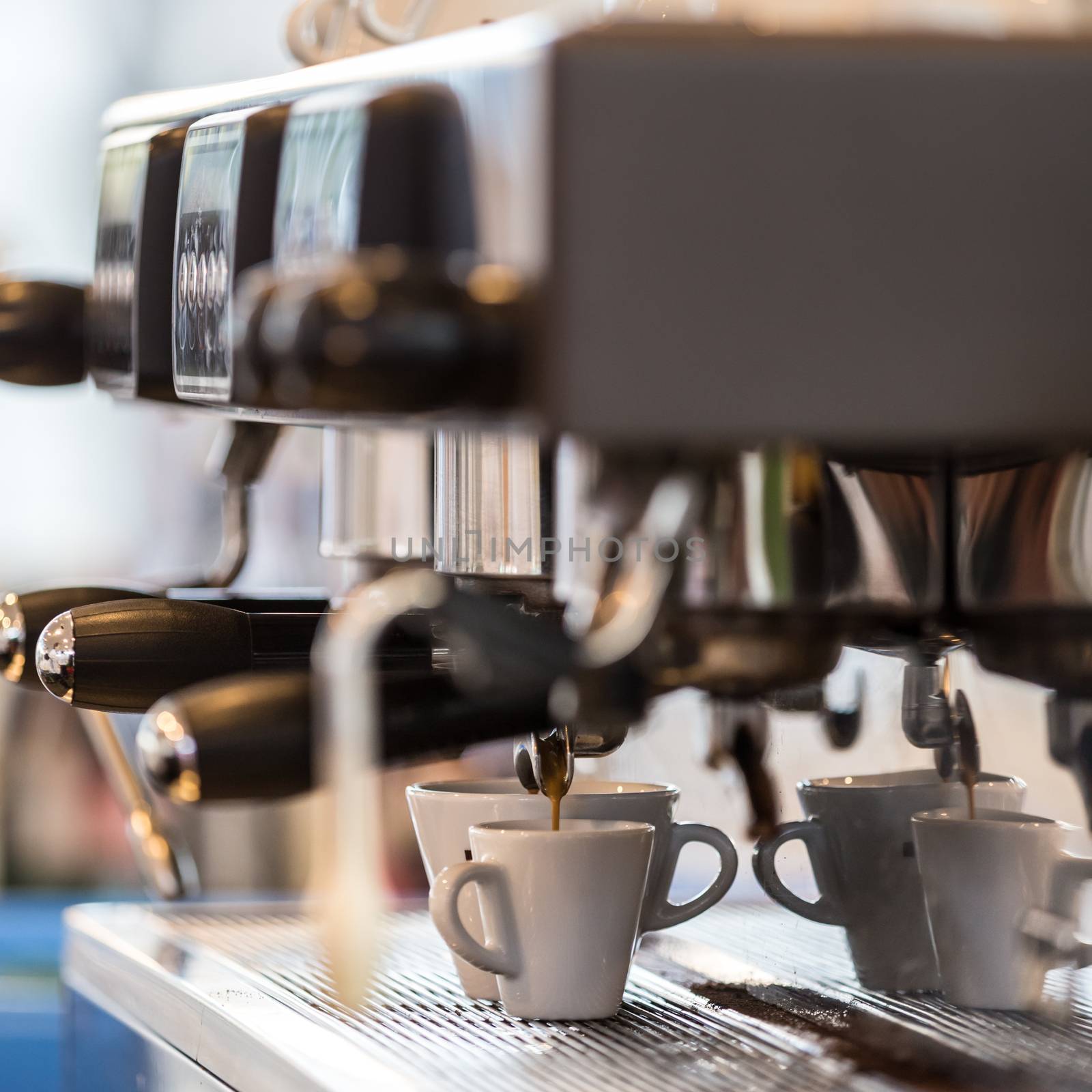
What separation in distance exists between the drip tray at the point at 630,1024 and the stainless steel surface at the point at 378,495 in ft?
0.48

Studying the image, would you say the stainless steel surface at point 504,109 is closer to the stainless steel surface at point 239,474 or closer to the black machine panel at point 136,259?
the black machine panel at point 136,259

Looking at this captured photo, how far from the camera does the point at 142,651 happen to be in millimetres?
444

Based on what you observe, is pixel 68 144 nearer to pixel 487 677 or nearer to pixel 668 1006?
pixel 668 1006

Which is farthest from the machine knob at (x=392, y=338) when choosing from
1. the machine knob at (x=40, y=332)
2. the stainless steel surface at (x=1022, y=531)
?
the machine knob at (x=40, y=332)

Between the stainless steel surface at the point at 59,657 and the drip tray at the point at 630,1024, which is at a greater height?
the stainless steel surface at the point at 59,657

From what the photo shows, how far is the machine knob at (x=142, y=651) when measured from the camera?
44cm

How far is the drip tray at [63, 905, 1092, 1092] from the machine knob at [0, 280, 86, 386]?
0.68ft

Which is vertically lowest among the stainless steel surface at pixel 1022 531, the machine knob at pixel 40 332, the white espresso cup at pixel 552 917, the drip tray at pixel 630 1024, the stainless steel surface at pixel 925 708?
the drip tray at pixel 630 1024

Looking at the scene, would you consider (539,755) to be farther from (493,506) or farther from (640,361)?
(640,361)

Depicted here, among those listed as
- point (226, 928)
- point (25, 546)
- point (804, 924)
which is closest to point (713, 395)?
point (804, 924)

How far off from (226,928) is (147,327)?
294 mm

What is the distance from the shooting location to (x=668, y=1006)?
53cm

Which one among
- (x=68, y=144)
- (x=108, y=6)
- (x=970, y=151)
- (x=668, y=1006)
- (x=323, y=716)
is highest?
(x=108, y=6)

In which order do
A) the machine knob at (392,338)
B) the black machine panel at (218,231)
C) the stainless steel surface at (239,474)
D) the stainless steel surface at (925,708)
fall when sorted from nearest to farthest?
the machine knob at (392,338), the black machine panel at (218,231), the stainless steel surface at (925,708), the stainless steel surface at (239,474)
